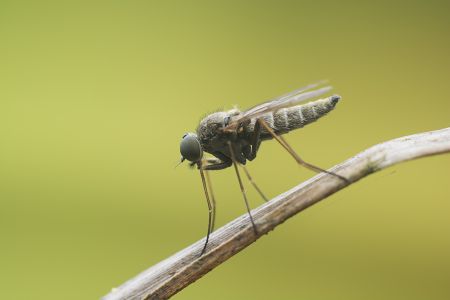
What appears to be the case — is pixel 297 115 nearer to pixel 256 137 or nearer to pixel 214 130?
pixel 256 137

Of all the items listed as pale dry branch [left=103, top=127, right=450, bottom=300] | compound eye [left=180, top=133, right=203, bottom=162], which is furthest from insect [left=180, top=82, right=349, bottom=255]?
pale dry branch [left=103, top=127, right=450, bottom=300]

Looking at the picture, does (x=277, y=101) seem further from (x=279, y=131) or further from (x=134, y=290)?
(x=134, y=290)

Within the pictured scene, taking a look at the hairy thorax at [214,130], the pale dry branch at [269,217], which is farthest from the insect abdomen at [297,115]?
the pale dry branch at [269,217]

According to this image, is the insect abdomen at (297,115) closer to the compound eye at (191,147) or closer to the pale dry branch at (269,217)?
the compound eye at (191,147)

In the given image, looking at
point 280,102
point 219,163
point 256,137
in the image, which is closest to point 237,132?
point 256,137

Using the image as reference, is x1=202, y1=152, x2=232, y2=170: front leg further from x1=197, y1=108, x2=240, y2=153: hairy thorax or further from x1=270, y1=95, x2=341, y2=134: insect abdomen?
x1=270, y1=95, x2=341, y2=134: insect abdomen

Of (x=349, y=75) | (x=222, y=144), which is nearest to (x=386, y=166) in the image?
(x=222, y=144)
